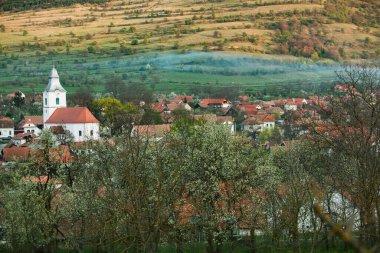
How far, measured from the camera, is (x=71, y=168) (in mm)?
27453

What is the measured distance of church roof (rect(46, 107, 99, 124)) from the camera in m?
66.9

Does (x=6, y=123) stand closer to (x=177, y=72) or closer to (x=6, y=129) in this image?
(x=6, y=129)

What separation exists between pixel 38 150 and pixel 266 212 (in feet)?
31.5

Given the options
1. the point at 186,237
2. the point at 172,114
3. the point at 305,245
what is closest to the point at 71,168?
the point at 186,237

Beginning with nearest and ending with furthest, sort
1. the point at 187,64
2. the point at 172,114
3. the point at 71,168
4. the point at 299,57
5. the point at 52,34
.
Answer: the point at 71,168 < the point at 172,114 < the point at 187,64 < the point at 299,57 < the point at 52,34

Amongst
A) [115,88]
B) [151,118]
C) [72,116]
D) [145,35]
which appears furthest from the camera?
[145,35]

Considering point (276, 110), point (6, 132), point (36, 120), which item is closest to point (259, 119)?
point (276, 110)

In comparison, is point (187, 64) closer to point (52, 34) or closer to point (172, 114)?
point (52, 34)

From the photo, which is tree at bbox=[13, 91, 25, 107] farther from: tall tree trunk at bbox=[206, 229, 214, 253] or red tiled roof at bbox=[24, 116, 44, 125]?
tall tree trunk at bbox=[206, 229, 214, 253]

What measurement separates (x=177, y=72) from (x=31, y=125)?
52528 mm

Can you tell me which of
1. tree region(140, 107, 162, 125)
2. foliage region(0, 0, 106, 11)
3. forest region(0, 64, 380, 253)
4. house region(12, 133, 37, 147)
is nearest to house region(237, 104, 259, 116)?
tree region(140, 107, 162, 125)

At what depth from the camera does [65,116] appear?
227 feet

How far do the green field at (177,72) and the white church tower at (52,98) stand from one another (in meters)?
29.1

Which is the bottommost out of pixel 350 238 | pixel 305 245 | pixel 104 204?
pixel 305 245
